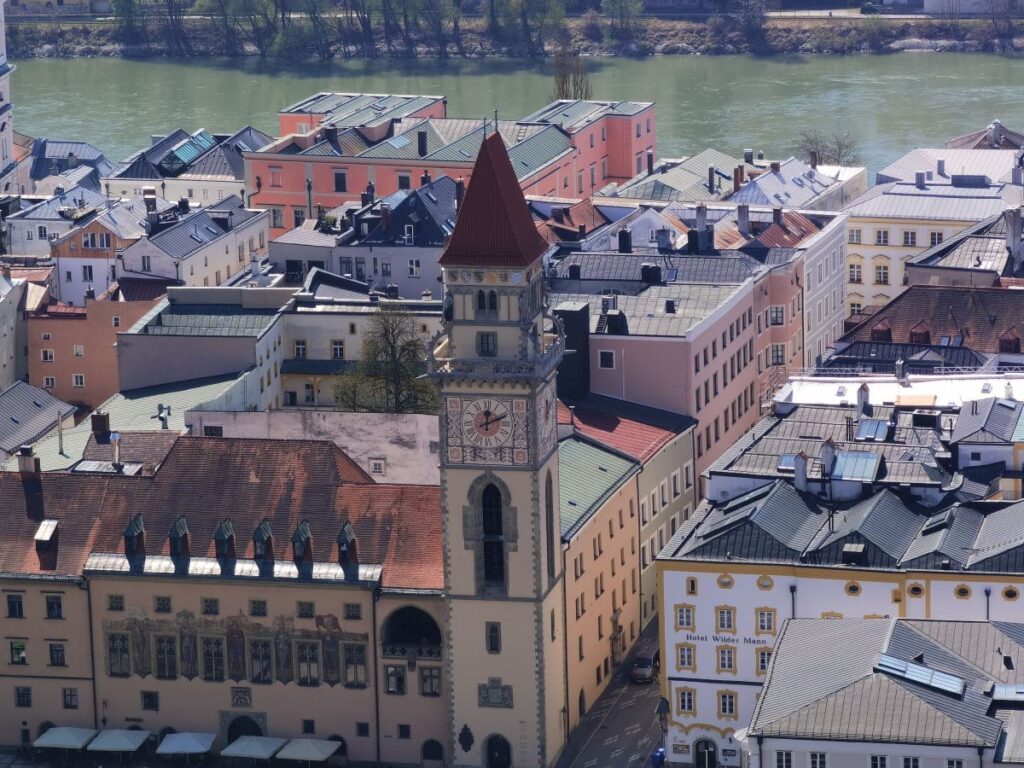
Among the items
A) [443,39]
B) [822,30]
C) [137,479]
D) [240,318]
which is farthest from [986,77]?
[137,479]

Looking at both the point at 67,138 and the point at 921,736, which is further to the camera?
the point at 67,138

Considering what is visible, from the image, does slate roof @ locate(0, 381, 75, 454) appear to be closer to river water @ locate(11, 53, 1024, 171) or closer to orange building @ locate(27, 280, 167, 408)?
orange building @ locate(27, 280, 167, 408)

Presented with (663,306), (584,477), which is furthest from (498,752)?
(663,306)

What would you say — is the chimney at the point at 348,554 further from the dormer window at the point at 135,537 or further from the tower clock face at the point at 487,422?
the dormer window at the point at 135,537

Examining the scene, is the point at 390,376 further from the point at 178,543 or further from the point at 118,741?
the point at 118,741

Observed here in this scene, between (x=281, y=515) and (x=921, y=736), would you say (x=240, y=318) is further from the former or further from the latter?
(x=921, y=736)
